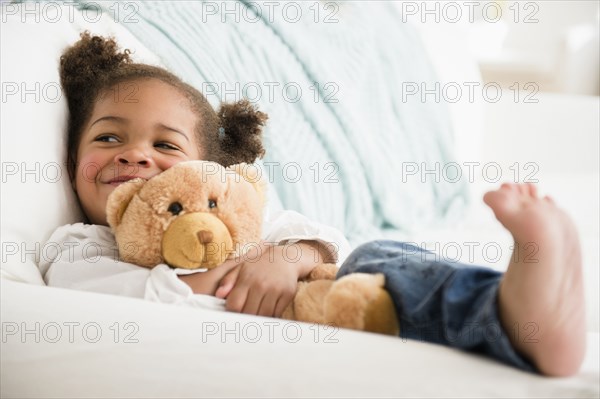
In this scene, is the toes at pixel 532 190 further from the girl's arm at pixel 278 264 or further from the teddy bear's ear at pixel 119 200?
the teddy bear's ear at pixel 119 200

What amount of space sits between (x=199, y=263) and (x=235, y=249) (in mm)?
63

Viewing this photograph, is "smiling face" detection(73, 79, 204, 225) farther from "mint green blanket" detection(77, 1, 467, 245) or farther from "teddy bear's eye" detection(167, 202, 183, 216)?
"mint green blanket" detection(77, 1, 467, 245)

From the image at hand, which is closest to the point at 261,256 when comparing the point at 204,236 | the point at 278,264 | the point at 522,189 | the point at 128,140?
the point at 278,264

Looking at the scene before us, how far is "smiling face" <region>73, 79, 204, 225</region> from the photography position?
3.26 ft

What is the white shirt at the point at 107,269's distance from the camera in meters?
0.84

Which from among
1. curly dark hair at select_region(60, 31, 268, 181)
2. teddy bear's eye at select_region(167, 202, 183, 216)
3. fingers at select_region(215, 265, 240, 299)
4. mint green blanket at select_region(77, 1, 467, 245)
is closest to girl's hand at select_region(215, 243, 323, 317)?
fingers at select_region(215, 265, 240, 299)

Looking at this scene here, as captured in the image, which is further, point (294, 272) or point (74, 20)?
point (74, 20)

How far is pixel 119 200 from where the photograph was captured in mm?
897

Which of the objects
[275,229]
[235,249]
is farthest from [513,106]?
[235,249]

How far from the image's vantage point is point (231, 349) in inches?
25.6

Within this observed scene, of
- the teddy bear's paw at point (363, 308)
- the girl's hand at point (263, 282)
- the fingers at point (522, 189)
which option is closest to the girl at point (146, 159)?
the girl's hand at point (263, 282)

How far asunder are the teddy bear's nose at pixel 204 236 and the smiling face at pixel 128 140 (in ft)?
0.62

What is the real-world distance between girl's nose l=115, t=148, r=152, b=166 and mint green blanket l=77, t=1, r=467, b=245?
0.38m

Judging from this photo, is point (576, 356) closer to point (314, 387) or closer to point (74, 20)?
point (314, 387)
